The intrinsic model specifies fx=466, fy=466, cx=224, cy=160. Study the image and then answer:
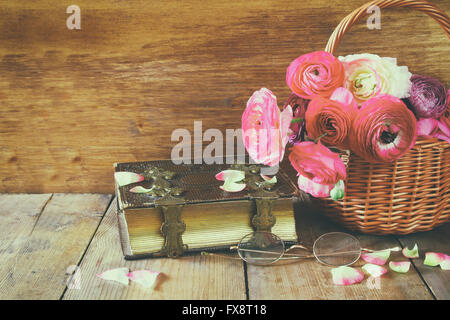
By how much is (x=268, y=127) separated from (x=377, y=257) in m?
0.33

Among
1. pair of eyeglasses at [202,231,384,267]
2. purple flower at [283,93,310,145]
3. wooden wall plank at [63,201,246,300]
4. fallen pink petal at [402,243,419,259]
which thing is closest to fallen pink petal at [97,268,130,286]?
wooden wall plank at [63,201,246,300]

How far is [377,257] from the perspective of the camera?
2.96 ft

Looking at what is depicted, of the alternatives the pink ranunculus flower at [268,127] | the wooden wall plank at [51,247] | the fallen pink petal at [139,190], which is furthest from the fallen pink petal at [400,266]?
the wooden wall plank at [51,247]

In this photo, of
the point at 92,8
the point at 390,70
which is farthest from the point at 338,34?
the point at 92,8

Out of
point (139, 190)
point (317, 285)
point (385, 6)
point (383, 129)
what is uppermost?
point (385, 6)

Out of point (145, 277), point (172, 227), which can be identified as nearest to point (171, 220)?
point (172, 227)

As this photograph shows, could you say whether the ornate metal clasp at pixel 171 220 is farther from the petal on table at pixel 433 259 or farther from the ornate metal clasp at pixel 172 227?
the petal on table at pixel 433 259

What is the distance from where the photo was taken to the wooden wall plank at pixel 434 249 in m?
0.81

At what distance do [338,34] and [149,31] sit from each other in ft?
1.59

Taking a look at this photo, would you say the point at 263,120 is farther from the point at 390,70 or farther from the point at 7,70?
the point at 7,70

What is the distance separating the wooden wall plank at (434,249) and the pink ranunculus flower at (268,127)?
1.11 ft

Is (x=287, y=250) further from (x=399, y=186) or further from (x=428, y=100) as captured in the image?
(x=428, y=100)

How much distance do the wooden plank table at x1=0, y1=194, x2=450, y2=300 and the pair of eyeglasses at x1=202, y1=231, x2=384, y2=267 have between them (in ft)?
0.07
